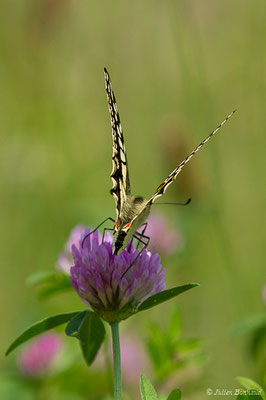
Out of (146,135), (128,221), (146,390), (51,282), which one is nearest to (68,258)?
(51,282)

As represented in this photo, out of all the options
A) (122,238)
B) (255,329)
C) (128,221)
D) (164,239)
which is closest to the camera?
(122,238)

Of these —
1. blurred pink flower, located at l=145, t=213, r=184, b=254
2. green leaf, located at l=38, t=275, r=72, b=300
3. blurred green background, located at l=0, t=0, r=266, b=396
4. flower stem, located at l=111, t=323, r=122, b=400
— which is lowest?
flower stem, located at l=111, t=323, r=122, b=400

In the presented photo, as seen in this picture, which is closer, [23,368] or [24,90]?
[23,368]

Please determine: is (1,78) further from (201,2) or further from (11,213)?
(201,2)

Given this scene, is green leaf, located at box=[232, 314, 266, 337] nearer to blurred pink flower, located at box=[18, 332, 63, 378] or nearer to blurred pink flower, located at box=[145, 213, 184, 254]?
blurred pink flower, located at box=[18, 332, 63, 378]

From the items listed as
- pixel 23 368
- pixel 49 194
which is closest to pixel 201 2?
pixel 49 194

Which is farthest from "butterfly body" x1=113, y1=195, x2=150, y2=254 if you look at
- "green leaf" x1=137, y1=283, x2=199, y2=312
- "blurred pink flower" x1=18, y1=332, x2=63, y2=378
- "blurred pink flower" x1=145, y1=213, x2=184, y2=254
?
"blurred pink flower" x1=145, y1=213, x2=184, y2=254

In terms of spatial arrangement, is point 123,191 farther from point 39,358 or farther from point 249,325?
point 39,358
